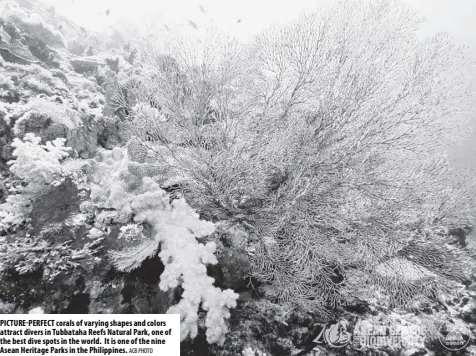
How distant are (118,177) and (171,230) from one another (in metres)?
1.33

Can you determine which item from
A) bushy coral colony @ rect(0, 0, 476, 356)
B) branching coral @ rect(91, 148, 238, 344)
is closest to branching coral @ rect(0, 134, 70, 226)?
bushy coral colony @ rect(0, 0, 476, 356)

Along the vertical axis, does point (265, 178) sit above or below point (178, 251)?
above

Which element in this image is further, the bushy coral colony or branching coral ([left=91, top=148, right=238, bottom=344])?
the bushy coral colony

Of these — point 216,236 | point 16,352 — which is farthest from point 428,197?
point 16,352

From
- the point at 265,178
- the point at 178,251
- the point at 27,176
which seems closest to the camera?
the point at 178,251

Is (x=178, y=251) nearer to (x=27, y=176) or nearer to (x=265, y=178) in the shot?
(x=265, y=178)

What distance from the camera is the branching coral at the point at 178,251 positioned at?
2.64m

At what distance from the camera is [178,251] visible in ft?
9.06

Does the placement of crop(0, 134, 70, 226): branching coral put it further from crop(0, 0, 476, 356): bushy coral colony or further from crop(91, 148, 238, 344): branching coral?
crop(91, 148, 238, 344): branching coral

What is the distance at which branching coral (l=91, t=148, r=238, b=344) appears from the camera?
104 inches

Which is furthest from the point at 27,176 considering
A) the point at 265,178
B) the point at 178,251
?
the point at 265,178

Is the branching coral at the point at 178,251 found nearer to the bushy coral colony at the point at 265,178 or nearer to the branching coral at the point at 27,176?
the bushy coral colony at the point at 265,178

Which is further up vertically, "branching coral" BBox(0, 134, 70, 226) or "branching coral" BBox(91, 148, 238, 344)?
"branching coral" BBox(0, 134, 70, 226)

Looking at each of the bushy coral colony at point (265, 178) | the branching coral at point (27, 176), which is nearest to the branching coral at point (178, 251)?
the bushy coral colony at point (265, 178)
